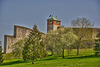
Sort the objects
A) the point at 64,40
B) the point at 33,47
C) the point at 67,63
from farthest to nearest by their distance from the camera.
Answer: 1. the point at 64,40
2. the point at 33,47
3. the point at 67,63

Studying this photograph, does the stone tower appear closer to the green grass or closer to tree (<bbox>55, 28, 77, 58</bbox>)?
tree (<bbox>55, 28, 77, 58</bbox>)

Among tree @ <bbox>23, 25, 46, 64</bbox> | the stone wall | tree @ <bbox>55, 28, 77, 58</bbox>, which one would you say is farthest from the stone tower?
tree @ <bbox>23, 25, 46, 64</bbox>

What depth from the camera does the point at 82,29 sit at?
42125 millimetres

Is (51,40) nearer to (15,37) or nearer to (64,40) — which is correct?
(64,40)

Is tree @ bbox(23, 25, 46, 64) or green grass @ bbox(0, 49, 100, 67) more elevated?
tree @ bbox(23, 25, 46, 64)

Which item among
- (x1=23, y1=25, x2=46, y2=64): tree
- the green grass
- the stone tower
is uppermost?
the stone tower

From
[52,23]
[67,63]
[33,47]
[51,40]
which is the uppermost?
[52,23]

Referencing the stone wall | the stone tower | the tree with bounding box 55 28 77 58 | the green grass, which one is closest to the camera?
the green grass

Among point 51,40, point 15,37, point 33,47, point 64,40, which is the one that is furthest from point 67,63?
point 15,37

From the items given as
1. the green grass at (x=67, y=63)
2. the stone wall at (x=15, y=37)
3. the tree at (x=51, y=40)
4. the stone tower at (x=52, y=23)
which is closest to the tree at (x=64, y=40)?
the tree at (x=51, y=40)

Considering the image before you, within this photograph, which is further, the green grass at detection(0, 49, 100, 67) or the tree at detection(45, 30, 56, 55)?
the tree at detection(45, 30, 56, 55)

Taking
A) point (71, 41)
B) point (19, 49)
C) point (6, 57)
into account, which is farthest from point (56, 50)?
point (6, 57)

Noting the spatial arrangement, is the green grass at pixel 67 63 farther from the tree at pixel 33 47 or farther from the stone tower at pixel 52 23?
the stone tower at pixel 52 23

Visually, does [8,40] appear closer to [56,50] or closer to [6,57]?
[6,57]
